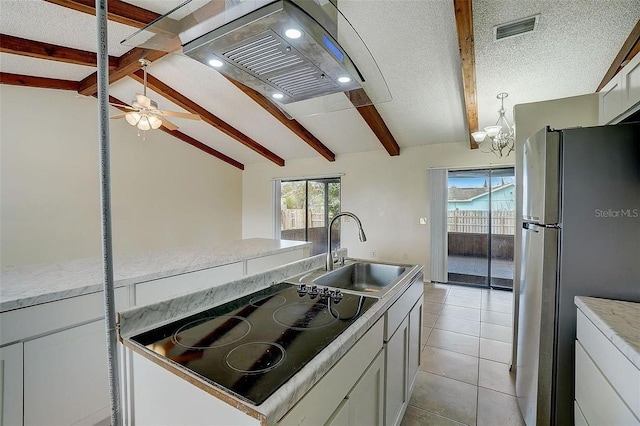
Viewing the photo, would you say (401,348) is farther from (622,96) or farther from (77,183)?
(77,183)

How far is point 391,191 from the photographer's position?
5504mm

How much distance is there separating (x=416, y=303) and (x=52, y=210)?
526 cm

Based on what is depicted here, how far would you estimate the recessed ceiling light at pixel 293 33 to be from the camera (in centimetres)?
82

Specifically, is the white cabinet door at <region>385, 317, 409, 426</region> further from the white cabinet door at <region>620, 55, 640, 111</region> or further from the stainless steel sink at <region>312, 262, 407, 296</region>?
the white cabinet door at <region>620, 55, 640, 111</region>

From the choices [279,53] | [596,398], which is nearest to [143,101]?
[279,53]

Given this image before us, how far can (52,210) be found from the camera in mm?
4250

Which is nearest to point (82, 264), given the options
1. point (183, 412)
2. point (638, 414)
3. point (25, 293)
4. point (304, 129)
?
point (25, 293)

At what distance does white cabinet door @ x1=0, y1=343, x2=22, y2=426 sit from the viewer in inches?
49.5

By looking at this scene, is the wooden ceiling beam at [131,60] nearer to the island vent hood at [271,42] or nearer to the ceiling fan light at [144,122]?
the ceiling fan light at [144,122]

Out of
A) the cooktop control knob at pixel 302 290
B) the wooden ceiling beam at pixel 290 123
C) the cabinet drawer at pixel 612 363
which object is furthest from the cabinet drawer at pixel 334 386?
the wooden ceiling beam at pixel 290 123

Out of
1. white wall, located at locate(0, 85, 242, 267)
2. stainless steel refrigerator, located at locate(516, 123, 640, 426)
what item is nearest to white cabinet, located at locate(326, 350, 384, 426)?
stainless steel refrigerator, located at locate(516, 123, 640, 426)

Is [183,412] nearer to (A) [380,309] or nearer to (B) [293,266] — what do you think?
(A) [380,309]

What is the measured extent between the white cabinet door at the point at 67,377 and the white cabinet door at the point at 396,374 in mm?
1536

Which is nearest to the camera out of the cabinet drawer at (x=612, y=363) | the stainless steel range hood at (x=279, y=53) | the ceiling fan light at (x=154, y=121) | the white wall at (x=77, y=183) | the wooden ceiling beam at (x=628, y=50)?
the stainless steel range hood at (x=279, y=53)
